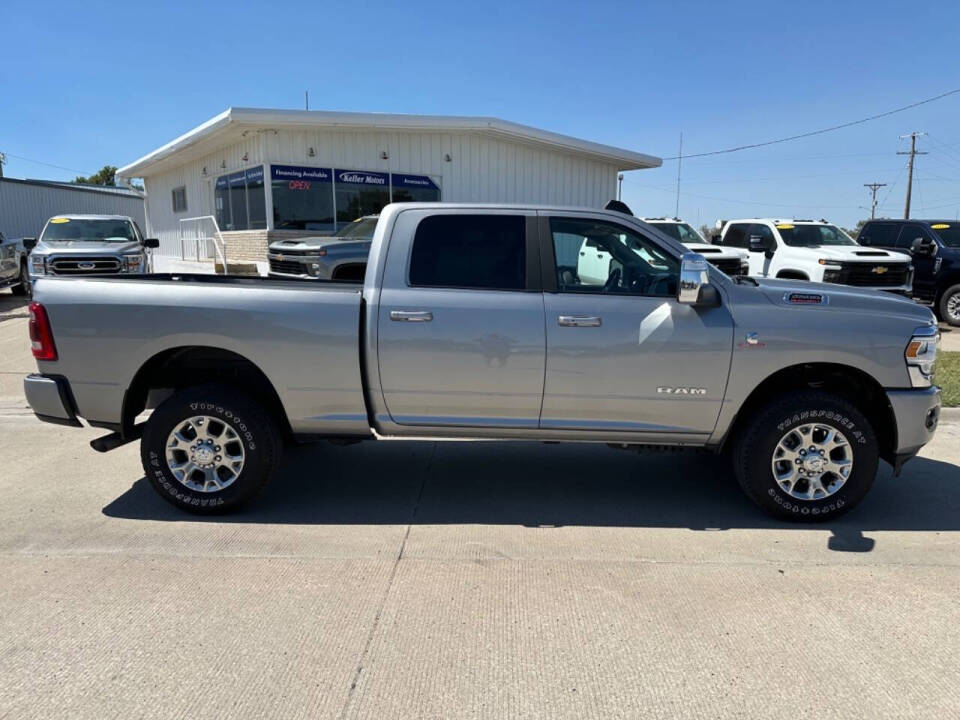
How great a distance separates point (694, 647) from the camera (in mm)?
2951

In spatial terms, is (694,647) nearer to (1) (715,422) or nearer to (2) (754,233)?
(1) (715,422)

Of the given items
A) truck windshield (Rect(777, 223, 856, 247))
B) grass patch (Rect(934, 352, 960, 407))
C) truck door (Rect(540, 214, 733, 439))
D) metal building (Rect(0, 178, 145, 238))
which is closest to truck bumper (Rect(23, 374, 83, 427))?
truck door (Rect(540, 214, 733, 439))

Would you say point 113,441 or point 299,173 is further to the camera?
point 299,173

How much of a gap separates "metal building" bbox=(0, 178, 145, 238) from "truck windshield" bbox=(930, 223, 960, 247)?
33181mm

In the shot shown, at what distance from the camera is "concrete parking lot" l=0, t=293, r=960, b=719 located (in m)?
2.64

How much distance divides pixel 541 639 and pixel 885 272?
40.8 feet

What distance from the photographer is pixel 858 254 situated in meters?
12.7

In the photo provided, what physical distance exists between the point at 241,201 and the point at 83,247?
469cm

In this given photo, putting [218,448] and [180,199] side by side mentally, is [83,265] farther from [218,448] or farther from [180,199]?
[218,448]

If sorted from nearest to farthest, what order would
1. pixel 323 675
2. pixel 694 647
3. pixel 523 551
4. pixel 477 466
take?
pixel 323 675
pixel 694 647
pixel 523 551
pixel 477 466

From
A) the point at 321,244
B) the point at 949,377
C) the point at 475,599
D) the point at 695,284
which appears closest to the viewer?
the point at 475,599

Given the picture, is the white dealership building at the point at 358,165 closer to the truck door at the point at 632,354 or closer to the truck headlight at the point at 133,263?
the truck headlight at the point at 133,263

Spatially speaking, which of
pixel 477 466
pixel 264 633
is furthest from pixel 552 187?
pixel 264 633

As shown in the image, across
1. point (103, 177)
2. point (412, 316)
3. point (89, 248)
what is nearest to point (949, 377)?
point (412, 316)
